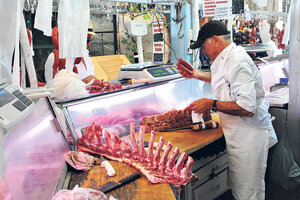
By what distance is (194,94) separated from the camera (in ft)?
12.5

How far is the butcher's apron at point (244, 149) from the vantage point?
8.76 feet

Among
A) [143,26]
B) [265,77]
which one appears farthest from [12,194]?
[265,77]

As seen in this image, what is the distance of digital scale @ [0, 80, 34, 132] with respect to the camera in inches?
41.7

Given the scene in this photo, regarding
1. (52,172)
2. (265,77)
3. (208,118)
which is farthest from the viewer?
(265,77)

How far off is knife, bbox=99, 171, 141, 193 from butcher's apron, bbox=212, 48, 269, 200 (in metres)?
1.22

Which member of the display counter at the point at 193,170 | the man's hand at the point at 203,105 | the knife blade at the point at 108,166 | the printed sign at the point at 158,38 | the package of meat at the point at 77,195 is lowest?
the display counter at the point at 193,170

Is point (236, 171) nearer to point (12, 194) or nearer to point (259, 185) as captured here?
point (259, 185)

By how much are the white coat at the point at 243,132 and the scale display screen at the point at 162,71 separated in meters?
0.67

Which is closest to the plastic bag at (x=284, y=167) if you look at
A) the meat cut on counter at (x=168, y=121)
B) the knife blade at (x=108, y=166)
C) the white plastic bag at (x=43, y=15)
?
the meat cut on counter at (x=168, y=121)

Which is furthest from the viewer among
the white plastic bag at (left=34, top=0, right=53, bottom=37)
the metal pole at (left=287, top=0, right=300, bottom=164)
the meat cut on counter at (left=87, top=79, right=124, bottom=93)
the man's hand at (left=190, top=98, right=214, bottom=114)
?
the metal pole at (left=287, top=0, right=300, bottom=164)

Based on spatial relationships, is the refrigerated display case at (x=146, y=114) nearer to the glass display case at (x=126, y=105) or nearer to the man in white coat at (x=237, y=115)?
the glass display case at (x=126, y=105)

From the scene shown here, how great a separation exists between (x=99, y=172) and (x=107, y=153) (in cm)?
29

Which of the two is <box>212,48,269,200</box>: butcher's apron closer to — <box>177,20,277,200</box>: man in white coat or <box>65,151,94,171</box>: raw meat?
<box>177,20,277,200</box>: man in white coat

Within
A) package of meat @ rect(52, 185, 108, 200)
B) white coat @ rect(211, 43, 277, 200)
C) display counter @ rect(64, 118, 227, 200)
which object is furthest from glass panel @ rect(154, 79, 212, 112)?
package of meat @ rect(52, 185, 108, 200)
